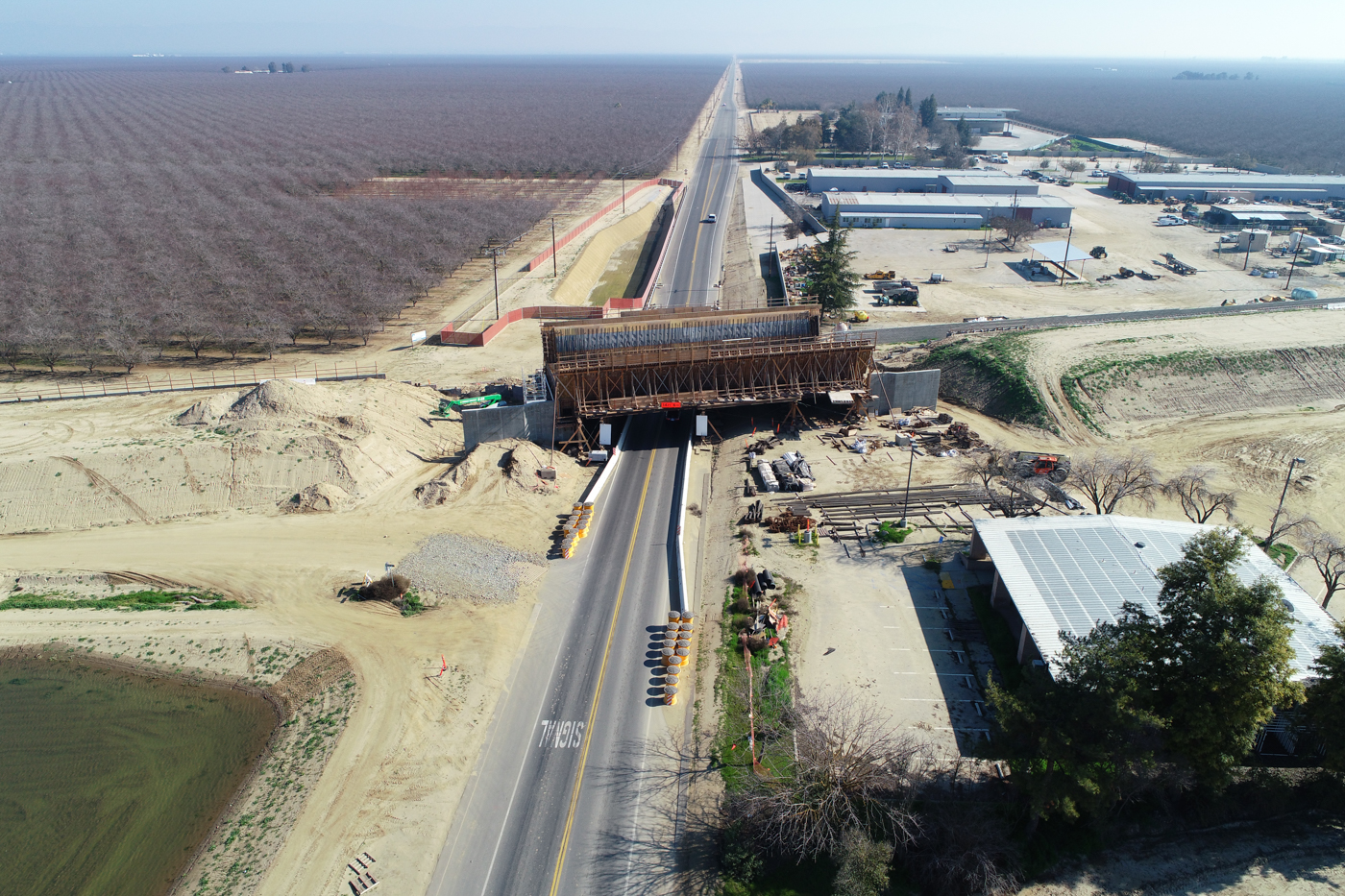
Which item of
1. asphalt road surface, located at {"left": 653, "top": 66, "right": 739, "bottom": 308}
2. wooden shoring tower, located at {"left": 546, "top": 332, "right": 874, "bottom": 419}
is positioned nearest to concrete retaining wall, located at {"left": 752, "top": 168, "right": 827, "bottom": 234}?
asphalt road surface, located at {"left": 653, "top": 66, "right": 739, "bottom": 308}

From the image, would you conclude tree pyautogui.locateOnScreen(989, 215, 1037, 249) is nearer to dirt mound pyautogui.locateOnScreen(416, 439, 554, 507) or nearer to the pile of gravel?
dirt mound pyautogui.locateOnScreen(416, 439, 554, 507)

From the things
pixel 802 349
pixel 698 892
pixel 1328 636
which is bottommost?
pixel 698 892

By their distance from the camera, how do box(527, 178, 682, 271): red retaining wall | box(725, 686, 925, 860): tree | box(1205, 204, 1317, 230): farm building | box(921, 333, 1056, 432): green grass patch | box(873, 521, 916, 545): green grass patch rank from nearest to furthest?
1. box(725, 686, 925, 860): tree
2. box(873, 521, 916, 545): green grass patch
3. box(921, 333, 1056, 432): green grass patch
4. box(527, 178, 682, 271): red retaining wall
5. box(1205, 204, 1317, 230): farm building

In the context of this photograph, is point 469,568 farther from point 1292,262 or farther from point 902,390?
point 1292,262

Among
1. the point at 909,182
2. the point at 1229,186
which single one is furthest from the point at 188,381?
the point at 1229,186

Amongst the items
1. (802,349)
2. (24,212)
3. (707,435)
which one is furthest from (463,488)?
(24,212)

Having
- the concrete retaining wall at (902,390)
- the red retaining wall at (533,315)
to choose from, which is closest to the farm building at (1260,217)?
the concrete retaining wall at (902,390)

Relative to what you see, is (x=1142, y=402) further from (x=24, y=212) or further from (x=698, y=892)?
(x=24, y=212)
